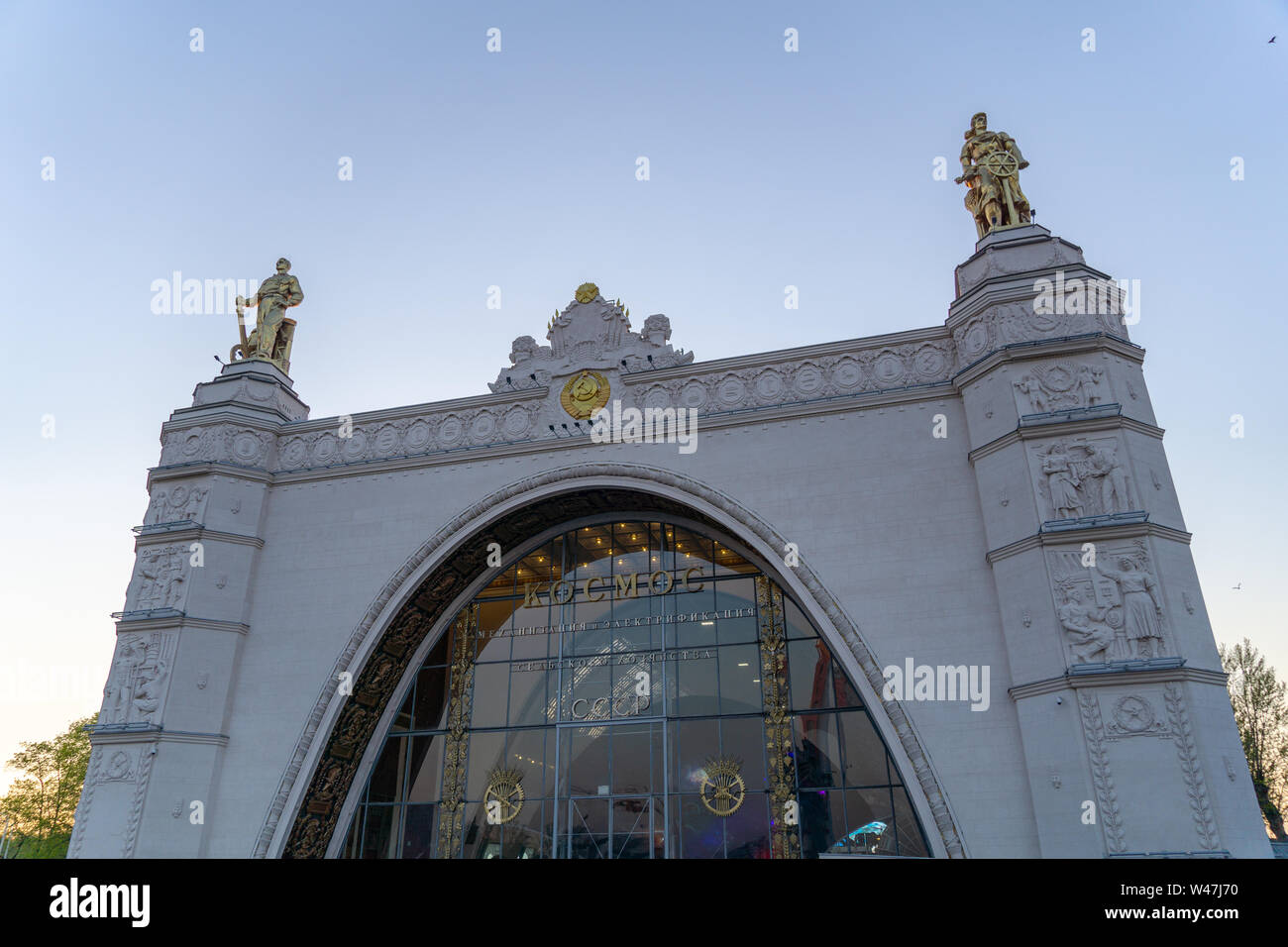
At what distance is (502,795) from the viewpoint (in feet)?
62.4

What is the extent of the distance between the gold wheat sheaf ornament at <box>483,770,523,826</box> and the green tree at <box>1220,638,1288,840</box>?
2518cm

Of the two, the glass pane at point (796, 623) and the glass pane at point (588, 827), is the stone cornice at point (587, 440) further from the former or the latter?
the glass pane at point (588, 827)

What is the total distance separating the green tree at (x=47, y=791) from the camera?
4112 centimetres

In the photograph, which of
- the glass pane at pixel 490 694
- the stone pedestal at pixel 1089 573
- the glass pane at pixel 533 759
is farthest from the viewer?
the glass pane at pixel 490 694

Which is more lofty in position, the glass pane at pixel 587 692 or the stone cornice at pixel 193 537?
the stone cornice at pixel 193 537

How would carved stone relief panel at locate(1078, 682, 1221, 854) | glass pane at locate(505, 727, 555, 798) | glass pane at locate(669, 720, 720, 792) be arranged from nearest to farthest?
carved stone relief panel at locate(1078, 682, 1221, 854), glass pane at locate(669, 720, 720, 792), glass pane at locate(505, 727, 555, 798)

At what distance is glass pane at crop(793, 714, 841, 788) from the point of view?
1692 cm

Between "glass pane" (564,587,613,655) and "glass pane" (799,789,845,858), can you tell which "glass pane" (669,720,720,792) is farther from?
"glass pane" (564,587,613,655)

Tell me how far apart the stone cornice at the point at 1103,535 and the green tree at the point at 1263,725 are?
1892 cm

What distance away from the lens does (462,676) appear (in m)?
20.6

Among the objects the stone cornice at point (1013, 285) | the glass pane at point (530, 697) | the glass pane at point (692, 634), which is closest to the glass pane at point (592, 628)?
the glass pane at point (530, 697)

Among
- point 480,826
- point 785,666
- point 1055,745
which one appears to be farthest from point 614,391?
point 1055,745

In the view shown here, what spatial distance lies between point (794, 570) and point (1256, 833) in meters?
8.36

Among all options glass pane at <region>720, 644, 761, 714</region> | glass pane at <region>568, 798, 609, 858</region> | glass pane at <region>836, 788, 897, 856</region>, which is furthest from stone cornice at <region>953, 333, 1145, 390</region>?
glass pane at <region>568, 798, 609, 858</region>
